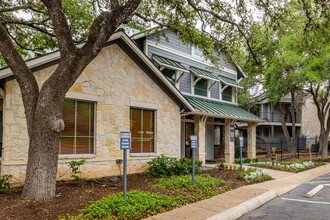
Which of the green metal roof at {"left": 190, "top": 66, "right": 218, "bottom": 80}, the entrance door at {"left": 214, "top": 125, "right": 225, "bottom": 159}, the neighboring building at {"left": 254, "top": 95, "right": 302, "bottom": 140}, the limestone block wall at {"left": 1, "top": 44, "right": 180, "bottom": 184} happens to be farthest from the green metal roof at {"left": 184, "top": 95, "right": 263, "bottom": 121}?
the neighboring building at {"left": 254, "top": 95, "right": 302, "bottom": 140}

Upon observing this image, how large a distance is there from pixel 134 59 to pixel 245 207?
Answer: 6.80 metres

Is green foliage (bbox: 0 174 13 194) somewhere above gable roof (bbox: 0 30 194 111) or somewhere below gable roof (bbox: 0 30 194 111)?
below

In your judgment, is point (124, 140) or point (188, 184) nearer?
point (124, 140)

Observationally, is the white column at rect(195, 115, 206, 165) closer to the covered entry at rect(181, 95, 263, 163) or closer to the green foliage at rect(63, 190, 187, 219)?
the covered entry at rect(181, 95, 263, 163)

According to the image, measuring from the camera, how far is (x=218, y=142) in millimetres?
18375

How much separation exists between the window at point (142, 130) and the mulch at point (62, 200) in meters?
1.76

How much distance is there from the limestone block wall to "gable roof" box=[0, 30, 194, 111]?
0.19 m

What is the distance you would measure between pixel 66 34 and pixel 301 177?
11199 mm

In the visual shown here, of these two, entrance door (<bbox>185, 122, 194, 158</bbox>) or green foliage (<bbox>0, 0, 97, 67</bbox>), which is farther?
entrance door (<bbox>185, 122, 194, 158</bbox>)

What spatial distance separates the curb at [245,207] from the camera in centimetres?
586

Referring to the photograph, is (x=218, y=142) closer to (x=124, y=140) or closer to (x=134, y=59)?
(x=134, y=59)

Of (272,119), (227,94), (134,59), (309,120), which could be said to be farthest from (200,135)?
(309,120)

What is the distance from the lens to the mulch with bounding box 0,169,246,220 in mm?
5270

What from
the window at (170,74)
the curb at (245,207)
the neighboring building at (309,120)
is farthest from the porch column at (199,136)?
the neighboring building at (309,120)
